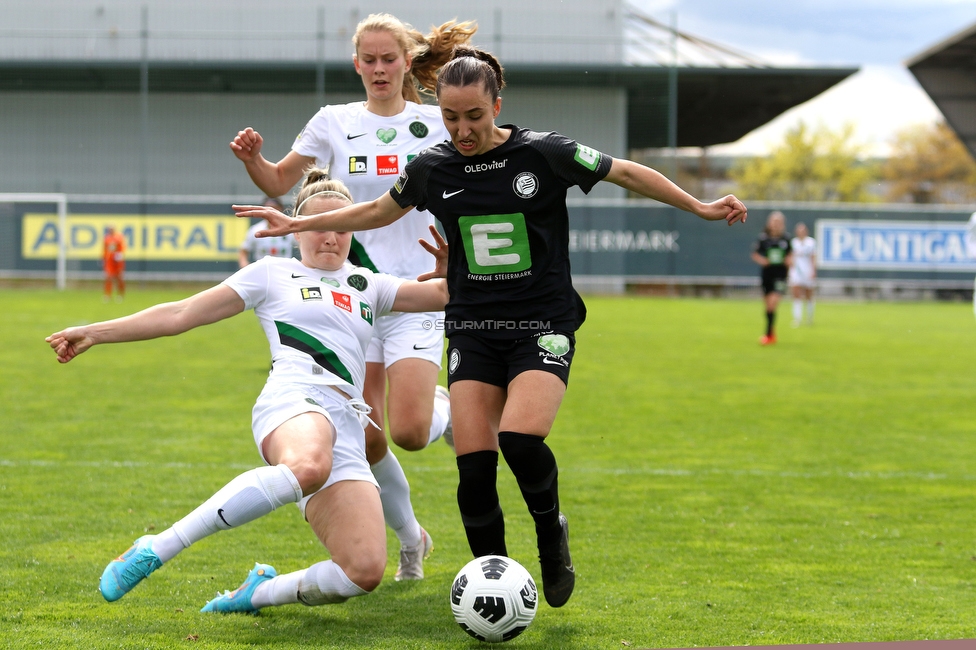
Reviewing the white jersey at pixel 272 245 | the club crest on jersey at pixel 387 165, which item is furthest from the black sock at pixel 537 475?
the white jersey at pixel 272 245

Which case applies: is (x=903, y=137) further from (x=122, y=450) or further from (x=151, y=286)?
(x=122, y=450)

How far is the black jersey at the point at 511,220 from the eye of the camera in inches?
161

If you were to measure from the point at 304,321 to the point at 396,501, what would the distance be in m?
1.04

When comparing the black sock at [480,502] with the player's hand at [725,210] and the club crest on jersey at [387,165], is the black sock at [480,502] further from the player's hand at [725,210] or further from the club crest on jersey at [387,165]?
the club crest on jersey at [387,165]

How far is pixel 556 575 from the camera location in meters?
4.14

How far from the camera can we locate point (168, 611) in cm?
Result: 414

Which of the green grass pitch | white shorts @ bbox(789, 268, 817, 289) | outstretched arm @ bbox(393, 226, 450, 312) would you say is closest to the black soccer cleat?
the green grass pitch

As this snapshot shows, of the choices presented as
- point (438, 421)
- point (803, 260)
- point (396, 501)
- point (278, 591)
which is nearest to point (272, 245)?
point (438, 421)

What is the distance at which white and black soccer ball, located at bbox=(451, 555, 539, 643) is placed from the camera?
12.4ft

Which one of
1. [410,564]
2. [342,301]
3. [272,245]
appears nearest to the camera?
[342,301]

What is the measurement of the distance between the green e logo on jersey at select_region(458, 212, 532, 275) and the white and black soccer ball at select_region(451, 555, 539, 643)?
1171mm

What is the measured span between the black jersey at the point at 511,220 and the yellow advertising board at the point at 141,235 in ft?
87.1

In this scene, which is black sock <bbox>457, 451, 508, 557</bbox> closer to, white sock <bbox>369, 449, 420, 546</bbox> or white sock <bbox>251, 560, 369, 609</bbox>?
white sock <bbox>251, 560, 369, 609</bbox>

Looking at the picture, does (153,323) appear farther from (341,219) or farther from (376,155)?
(376,155)
